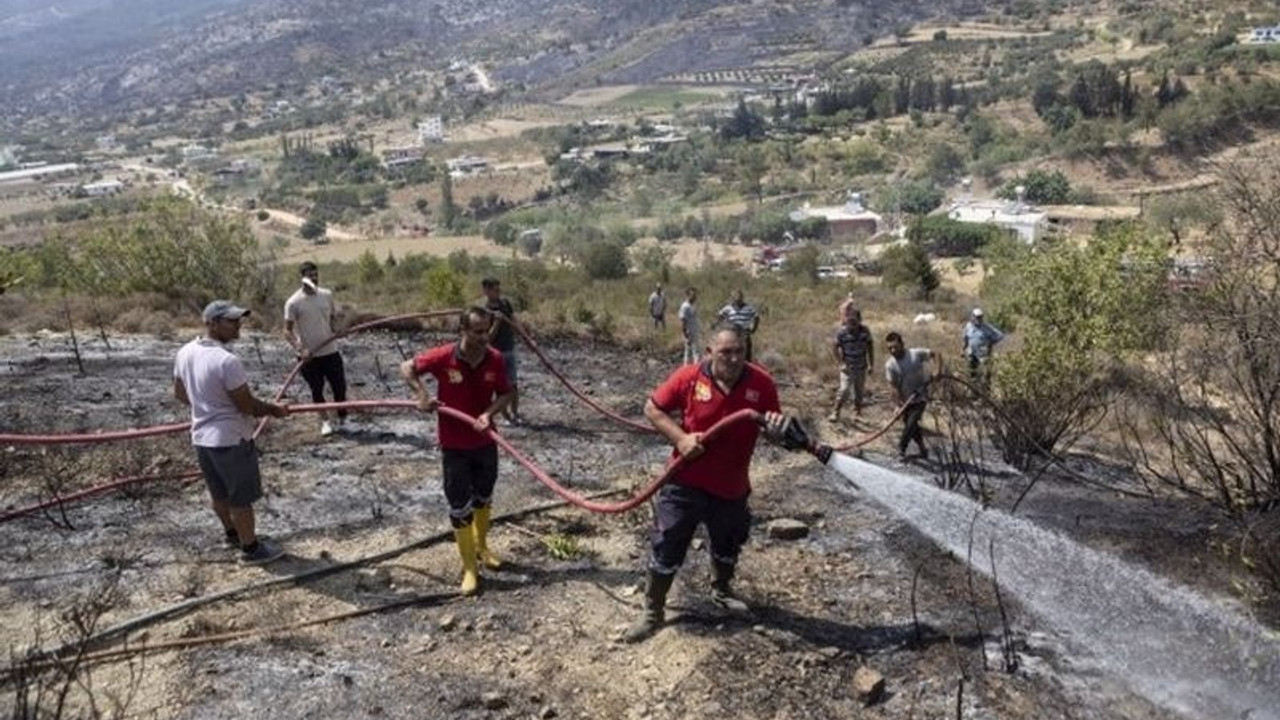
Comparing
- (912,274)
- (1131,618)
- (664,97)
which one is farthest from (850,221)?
(664,97)

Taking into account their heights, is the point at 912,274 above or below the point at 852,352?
below

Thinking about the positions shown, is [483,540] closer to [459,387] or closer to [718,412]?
[459,387]

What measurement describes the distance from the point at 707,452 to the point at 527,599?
1633mm

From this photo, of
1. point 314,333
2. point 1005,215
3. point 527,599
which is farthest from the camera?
point 1005,215

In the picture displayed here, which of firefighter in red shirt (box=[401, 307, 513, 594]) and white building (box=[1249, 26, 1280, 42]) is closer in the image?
firefighter in red shirt (box=[401, 307, 513, 594])

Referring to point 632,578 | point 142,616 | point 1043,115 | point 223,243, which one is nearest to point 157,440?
point 142,616

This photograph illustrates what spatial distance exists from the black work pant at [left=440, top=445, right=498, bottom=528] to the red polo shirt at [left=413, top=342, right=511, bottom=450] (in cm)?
6

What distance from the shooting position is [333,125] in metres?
190

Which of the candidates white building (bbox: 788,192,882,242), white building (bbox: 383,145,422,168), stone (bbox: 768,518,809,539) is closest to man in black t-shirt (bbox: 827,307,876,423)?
stone (bbox: 768,518,809,539)

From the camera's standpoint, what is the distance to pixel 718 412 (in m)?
5.05

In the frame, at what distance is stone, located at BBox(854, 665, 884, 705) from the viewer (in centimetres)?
483

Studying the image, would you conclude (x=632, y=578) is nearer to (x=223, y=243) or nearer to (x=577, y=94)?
(x=223, y=243)

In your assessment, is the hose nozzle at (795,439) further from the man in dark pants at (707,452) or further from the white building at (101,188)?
the white building at (101,188)

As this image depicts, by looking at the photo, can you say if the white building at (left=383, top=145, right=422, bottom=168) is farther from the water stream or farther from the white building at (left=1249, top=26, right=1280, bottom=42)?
the water stream
